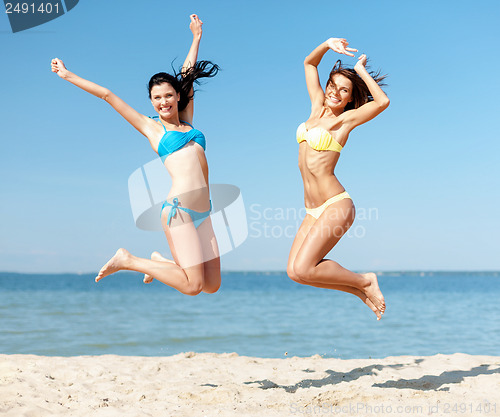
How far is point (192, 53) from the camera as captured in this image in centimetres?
591

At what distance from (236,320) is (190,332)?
3806 millimetres

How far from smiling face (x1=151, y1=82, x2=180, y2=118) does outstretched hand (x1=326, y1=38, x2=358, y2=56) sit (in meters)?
1.64

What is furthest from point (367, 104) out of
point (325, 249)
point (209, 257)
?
point (209, 257)

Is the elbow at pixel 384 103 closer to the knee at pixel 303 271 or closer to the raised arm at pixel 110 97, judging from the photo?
the knee at pixel 303 271

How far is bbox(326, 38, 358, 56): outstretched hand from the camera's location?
512 cm

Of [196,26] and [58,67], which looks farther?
[196,26]

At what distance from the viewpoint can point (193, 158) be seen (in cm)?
525

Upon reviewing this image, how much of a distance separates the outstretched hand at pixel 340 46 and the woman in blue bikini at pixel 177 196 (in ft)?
5.21

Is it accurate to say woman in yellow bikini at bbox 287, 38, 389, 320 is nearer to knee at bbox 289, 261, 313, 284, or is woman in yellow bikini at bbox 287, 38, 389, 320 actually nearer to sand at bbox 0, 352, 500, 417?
knee at bbox 289, 261, 313, 284

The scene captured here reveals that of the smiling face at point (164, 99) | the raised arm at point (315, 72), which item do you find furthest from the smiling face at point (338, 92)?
the smiling face at point (164, 99)

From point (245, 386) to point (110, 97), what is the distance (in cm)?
376

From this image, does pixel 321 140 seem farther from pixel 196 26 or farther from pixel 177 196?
pixel 196 26

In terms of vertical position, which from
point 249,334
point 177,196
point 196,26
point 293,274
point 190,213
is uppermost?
point 196,26

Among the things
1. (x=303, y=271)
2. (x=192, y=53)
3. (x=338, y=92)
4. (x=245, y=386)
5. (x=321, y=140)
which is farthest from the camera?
(x=245, y=386)
